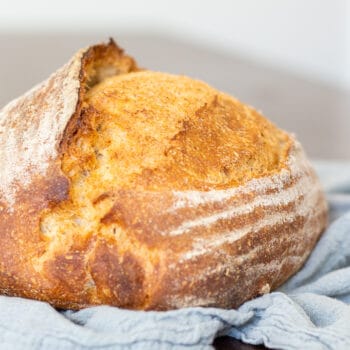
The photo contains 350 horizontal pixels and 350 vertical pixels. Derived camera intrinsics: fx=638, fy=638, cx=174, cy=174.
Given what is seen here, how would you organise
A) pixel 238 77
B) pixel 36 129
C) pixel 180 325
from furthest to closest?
pixel 238 77 → pixel 36 129 → pixel 180 325

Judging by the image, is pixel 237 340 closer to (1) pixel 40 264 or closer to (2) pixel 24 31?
(1) pixel 40 264

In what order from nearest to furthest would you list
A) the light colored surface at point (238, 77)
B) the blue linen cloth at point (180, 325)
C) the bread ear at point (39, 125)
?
the blue linen cloth at point (180, 325) < the bread ear at point (39, 125) < the light colored surface at point (238, 77)

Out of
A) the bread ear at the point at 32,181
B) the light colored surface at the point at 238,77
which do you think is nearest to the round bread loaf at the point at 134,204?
the bread ear at the point at 32,181

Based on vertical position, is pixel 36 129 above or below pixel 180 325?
above

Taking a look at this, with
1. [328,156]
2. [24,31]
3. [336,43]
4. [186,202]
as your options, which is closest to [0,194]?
[186,202]

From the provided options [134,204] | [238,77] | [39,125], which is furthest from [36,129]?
[238,77]

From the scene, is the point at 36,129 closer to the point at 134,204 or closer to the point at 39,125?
the point at 39,125

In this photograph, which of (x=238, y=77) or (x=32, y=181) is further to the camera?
(x=238, y=77)

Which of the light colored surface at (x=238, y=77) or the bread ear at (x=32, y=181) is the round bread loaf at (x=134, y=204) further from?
the light colored surface at (x=238, y=77)
